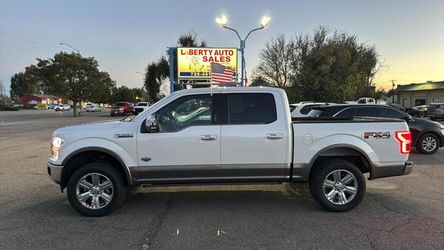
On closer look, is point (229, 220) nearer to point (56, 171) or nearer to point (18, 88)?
point (56, 171)

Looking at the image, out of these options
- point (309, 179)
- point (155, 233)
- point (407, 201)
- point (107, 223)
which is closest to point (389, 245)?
point (309, 179)

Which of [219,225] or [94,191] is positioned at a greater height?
[94,191]

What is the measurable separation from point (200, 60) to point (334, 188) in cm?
2365

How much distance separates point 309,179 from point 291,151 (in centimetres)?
58

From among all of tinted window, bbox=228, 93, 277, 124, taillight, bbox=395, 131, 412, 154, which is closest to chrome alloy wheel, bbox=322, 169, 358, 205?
taillight, bbox=395, 131, 412, 154

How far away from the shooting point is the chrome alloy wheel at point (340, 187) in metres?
5.87

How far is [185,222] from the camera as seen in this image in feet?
17.9

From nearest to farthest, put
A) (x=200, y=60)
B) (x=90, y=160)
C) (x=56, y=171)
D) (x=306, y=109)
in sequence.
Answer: (x=56, y=171) < (x=90, y=160) < (x=306, y=109) < (x=200, y=60)

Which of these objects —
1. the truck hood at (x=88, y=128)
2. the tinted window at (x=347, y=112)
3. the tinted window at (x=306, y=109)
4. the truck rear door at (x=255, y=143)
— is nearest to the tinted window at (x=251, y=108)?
the truck rear door at (x=255, y=143)

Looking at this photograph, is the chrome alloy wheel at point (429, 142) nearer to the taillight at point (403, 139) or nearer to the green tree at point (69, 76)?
the taillight at point (403, 139)

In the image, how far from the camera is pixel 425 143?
472 inches

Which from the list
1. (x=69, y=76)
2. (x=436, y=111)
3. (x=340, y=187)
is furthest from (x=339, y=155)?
(x=69, y=76)

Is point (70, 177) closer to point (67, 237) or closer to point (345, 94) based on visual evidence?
point (67, 237)

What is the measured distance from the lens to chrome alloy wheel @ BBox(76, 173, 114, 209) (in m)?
5.75
